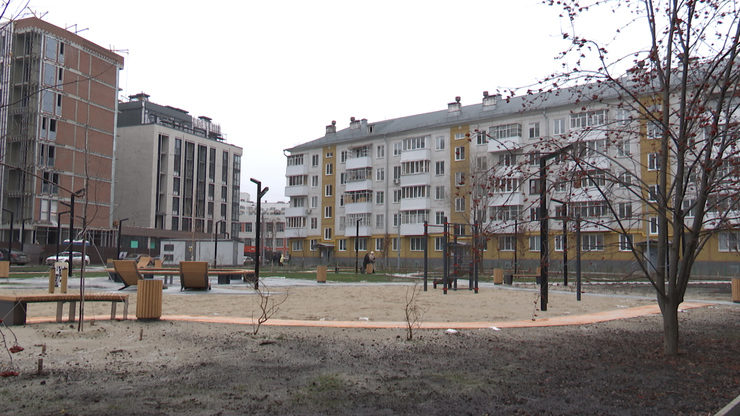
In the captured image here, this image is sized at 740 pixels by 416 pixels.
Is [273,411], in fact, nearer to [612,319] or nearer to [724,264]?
[612,319]

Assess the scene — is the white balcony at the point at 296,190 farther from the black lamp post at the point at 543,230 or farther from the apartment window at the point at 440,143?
the black lamp post at the point at 543,230

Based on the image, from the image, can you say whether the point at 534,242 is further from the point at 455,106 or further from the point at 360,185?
the point at 360,185

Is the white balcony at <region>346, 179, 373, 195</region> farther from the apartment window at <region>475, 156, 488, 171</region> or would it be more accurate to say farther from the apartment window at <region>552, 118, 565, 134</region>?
the apartment window at <region>552, 118, 565, 134</region>

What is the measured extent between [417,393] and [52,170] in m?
63.1

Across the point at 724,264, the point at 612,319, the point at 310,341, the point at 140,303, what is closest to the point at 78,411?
the point at 310,341

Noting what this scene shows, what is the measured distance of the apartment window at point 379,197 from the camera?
221ft

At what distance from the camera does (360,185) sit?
6844 centimetres

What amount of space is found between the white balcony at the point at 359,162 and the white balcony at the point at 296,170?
7.39 metres

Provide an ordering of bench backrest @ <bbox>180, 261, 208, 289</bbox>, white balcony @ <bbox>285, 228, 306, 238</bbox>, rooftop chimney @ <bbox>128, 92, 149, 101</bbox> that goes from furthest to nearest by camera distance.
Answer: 1. rooftop chimney @ <bbox>128, 92, 149, 101</bbox>
2. white balcony @ <bbox>285, 228, 306, 238</bbox>
3. bench backrest @ <bbox>180, 261, 208, 289</bbox>

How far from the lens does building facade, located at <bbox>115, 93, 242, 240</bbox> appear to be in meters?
82.8

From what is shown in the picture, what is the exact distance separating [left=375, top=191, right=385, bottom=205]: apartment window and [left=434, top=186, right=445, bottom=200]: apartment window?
727 cm

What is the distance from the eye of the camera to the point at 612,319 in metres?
12.8

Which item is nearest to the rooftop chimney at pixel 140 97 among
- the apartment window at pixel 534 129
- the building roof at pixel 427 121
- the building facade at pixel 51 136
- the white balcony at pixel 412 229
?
the building facade at pixel 51 136

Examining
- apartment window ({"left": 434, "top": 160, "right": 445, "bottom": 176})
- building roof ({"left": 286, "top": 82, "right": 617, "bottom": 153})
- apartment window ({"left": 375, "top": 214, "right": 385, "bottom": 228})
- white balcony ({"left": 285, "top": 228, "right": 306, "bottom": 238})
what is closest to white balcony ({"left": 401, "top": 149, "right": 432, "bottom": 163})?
apartment window ({"left": 434, "top": 160, "right": 445, "bottom": 176})
